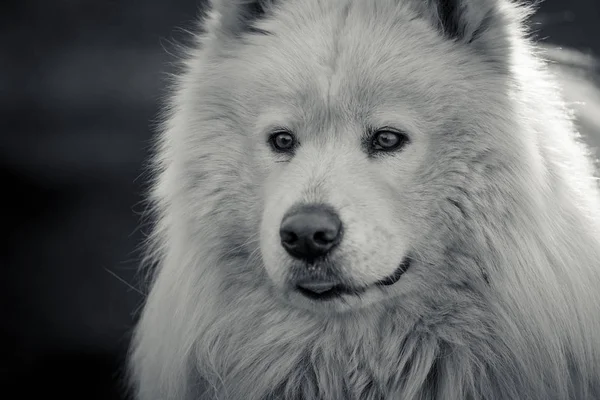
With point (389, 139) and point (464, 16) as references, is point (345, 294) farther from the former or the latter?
point (464, 16)

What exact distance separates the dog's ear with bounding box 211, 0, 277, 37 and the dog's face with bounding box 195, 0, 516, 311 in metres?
0.30

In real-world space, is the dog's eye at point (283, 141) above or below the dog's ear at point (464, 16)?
below

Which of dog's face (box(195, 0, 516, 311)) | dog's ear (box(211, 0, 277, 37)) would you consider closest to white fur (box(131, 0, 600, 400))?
dog's face (box(195, 0, 516, 311))

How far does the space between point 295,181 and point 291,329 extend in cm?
68

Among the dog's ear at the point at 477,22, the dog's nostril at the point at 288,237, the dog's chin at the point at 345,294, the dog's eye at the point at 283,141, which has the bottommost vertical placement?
the dog's chin at the point at 345,294

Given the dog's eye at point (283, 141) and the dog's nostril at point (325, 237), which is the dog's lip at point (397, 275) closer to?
the dog's nostril at point (325, 237)

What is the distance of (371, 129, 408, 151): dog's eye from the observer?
132 inches

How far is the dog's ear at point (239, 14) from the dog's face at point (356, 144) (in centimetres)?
30

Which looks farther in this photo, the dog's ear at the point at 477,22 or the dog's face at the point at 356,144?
the dog's ear at the point at 477,22

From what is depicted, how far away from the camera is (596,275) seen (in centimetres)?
346

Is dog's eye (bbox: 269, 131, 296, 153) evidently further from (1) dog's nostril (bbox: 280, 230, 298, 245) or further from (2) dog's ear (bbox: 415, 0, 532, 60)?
(2) dog's ear (bbox: 415, 0, 532, 60)

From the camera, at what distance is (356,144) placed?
3385 millimetres

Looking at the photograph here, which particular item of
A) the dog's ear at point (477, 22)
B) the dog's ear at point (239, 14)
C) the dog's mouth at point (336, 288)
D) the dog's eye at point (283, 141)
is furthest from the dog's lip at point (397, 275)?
the dog's ear at point (239, 14)

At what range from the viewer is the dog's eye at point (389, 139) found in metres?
3.35
